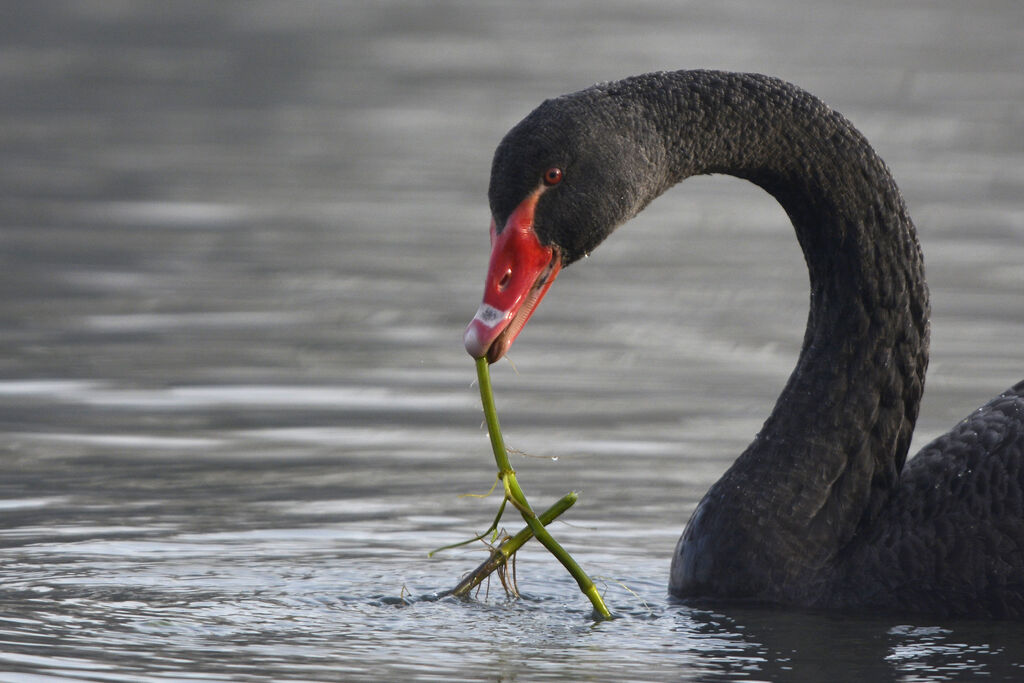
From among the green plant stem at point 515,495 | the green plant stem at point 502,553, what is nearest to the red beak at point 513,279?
the green plant stem at point 515,495

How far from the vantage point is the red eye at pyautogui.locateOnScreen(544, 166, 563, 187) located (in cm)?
588

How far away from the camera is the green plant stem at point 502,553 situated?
6137mm

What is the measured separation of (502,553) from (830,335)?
4.81 feet

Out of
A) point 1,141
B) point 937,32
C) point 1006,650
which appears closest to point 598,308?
point 1006,650

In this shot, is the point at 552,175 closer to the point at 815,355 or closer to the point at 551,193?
the point at 551,193

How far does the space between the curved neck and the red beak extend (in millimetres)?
786

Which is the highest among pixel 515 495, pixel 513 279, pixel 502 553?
pixel 513 279

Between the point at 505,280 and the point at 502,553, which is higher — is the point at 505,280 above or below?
above

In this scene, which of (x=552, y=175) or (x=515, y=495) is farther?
(x=515, y=495)

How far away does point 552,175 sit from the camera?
5.88m

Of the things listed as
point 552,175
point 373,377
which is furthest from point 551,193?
point 373,377

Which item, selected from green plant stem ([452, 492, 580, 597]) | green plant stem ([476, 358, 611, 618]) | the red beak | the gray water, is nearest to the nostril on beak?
the red beak

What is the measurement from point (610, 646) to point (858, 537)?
121cm

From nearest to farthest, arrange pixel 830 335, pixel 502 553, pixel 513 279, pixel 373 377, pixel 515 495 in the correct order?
pixel 513 279 → pixel 515 495 → pixel 502 553 → pixel 830 335 → pixel 373 377
